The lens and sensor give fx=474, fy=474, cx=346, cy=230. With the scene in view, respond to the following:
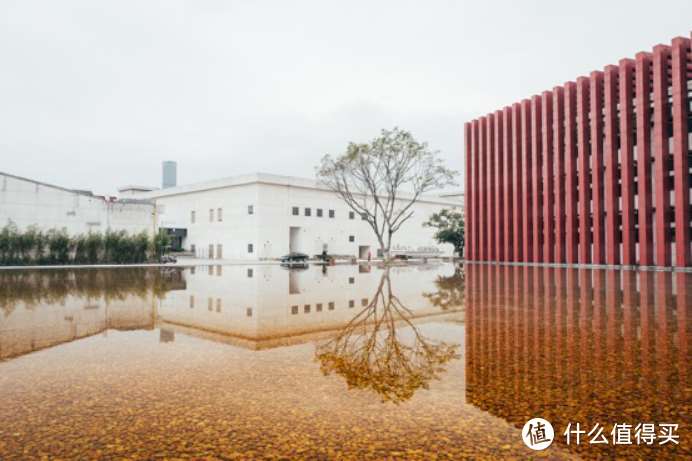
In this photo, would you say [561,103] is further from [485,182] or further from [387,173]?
[387,173]

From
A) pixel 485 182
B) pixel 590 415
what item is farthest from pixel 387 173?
pixel 590 415

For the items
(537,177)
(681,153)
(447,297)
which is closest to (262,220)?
(537,177)

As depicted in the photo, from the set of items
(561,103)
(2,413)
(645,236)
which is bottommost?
(2,413)

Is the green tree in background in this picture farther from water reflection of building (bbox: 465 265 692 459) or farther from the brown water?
the brown water

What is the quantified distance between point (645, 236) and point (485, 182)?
17.6 metres

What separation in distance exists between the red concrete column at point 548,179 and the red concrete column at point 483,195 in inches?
295

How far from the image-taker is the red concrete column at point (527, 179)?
42406 millimetres

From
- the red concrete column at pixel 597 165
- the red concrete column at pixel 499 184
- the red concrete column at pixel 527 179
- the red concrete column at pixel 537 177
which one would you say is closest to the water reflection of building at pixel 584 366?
the red concrete column at pixel 597 165

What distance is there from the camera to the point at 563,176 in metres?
39.7

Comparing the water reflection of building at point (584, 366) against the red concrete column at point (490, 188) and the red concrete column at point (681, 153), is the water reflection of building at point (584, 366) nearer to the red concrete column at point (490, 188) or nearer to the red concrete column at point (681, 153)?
the red concrete column at point (681, 153)

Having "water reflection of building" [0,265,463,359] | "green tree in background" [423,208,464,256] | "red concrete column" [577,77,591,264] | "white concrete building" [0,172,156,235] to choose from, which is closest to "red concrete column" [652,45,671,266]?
"red concrete column" [577,77,591,264]

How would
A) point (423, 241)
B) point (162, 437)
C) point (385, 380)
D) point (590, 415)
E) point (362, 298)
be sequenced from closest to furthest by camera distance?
point (162, 437), point (590, 415), point (385, 380), point (362, 298), point (423, 241)

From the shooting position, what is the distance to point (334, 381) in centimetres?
544

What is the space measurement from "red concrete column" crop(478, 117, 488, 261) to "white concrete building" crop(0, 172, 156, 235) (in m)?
31.6
